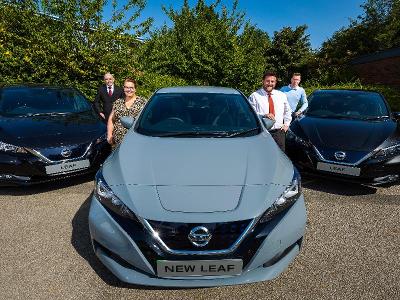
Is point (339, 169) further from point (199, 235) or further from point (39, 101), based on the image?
point (39, 101)

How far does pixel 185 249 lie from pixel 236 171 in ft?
2.45

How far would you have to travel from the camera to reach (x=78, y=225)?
3.53m

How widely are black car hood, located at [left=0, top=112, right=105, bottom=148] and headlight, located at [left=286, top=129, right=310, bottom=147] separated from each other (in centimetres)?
276

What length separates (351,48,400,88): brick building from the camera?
1719 centimetres

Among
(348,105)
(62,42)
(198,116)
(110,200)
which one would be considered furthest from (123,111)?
(62,42)

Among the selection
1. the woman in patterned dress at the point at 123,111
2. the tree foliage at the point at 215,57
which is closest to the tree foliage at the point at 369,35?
the tree foliage at the point at 215,57

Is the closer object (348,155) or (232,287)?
(232,287)

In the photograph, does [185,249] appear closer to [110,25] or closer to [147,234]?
[147,234]

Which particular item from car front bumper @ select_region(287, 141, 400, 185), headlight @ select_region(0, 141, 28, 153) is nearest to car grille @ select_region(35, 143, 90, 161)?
headlight @ select_region(0, 141, 28, 153)

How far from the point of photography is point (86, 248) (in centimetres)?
306

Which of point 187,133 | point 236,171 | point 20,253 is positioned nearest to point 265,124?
point 187,133

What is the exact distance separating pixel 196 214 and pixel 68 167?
2.70m

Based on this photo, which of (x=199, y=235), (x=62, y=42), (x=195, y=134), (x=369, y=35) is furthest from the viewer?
(x=369, y=35)

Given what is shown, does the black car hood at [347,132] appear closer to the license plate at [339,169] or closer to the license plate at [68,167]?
the license plate at [339,169]
